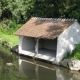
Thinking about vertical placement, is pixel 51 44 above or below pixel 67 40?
below

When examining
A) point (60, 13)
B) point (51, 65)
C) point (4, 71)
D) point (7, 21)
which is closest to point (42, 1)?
point (60, 13)

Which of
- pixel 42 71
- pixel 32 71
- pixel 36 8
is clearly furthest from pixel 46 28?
pixel 36 8

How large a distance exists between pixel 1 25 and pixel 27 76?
32734 millimetres

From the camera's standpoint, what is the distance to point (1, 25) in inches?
1950

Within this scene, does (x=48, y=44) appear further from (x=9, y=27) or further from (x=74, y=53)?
(x=9, y=27)

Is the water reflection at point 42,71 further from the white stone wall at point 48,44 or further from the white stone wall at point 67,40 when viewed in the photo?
the white stone wall at point 48,44

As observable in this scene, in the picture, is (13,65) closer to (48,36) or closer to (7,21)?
(48,36)

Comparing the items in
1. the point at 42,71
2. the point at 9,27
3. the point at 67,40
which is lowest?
the point at 42,71

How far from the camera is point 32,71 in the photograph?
19.9 meters

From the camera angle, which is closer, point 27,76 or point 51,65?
point 27,76

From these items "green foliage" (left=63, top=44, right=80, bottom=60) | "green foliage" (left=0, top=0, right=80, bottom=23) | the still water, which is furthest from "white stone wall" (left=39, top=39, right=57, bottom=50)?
"green foliage" (left=63, top=44, right=80, bottom=60)

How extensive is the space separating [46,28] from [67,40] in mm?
3573

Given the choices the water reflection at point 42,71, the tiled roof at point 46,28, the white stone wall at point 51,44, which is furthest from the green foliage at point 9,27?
the water reflection at point 42,71

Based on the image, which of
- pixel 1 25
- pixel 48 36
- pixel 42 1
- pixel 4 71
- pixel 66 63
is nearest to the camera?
pixel 4 71
